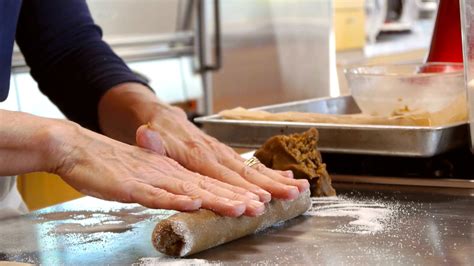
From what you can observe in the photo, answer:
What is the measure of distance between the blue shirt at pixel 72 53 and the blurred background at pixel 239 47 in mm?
700

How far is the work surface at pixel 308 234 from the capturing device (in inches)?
38.5

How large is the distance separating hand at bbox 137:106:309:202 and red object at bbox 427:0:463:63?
23.1 inches

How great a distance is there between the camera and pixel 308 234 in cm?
109

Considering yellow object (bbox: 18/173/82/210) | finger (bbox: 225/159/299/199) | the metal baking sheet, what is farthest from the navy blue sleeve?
yellow object (bbox: 18/173/82/210)

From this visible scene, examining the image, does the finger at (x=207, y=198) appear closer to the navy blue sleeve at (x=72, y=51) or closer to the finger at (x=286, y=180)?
the finger at (x=286, y=180)

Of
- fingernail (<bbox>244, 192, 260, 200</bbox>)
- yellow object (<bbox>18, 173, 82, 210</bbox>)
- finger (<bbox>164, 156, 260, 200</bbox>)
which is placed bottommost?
yellow object (<bbox>18, 173, 82, 210</bbox>)

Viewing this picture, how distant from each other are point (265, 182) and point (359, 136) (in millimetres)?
263

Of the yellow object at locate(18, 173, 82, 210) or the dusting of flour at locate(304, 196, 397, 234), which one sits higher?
the dusting of flour at locate(304, 196, 397, 234)

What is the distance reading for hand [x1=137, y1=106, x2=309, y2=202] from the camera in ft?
3.76

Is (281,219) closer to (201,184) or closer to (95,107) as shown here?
→ (201,184)

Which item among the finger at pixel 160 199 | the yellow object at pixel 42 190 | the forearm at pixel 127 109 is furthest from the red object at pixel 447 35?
the yellow object at pixel 42 190

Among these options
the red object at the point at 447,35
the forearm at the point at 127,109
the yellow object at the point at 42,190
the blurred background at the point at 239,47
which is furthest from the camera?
the blurred background at the point at 239,47

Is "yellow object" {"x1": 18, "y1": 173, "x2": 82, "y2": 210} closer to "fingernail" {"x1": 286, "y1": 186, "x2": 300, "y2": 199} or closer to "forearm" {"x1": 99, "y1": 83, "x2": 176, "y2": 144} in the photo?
"forearm" {"x1": 99, "y1": 83, "x2": 176, "y2": 144}

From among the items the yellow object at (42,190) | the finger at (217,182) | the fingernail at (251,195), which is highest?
the finger at (217,182)
